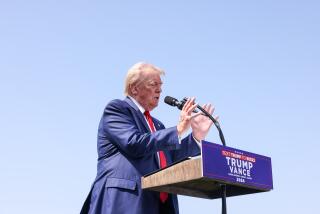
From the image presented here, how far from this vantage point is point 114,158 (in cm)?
442

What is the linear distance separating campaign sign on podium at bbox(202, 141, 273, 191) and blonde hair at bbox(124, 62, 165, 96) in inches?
64.2

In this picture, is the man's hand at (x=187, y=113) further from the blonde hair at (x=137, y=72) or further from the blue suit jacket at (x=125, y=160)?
the blonde hair at (x=137, y=72)

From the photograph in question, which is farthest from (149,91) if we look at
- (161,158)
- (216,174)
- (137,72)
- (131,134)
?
(216,174)

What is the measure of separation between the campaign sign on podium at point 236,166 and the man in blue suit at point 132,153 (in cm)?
53

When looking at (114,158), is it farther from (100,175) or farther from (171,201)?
(171,201)

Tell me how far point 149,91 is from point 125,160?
2.79ft

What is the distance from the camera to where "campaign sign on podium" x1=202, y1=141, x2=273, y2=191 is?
3.44 meters

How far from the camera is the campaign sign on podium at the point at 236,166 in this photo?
3.44 meters

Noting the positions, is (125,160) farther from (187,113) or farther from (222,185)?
(222,185)

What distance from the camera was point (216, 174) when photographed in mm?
3436

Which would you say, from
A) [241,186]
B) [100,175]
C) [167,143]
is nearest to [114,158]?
[100,175]

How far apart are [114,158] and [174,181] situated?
2.96 feet

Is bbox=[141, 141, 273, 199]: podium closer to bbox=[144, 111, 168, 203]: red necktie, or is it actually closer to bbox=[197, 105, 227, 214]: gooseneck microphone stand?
bbox=[197, 105, 227, 214]: gooseneck microphone stand

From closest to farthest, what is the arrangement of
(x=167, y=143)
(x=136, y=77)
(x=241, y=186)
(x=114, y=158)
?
(x=241, y=186) → (x=167, y=143) → (x=114, y=158) → (x=136, y=77)
